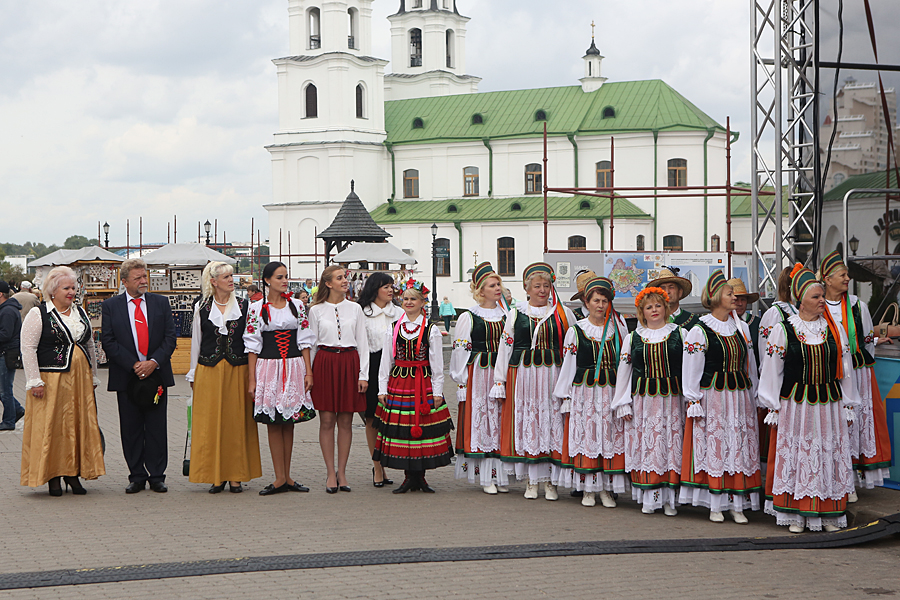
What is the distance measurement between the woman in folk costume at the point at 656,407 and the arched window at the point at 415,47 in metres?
56.7

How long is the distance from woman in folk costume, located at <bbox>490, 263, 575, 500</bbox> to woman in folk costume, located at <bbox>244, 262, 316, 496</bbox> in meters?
1.55

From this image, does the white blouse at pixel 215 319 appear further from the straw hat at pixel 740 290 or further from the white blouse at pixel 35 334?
the straw hat at pixel 740 290

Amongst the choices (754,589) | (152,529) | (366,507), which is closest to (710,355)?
(754,589)

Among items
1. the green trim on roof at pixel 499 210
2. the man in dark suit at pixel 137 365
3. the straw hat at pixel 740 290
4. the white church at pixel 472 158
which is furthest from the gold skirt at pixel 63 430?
the white church at pixel 472 158

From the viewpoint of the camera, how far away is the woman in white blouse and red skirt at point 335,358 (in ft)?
26.3

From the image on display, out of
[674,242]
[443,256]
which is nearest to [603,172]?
[674,242]

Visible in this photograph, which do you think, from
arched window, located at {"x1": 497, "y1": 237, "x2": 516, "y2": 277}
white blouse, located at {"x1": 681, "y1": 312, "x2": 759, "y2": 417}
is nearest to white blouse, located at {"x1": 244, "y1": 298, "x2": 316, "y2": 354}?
white blouse, located at {"x1": 681, "y1": 312, "x2": 759, "y2": 417}

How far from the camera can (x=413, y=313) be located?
8000 millimetres

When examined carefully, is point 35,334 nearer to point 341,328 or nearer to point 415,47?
point 341,328

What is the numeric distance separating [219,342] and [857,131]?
6514mm

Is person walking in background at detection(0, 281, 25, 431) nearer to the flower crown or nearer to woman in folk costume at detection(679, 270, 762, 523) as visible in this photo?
the flower crown

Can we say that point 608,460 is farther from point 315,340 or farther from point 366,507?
point 315,340

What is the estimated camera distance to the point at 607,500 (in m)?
7.58

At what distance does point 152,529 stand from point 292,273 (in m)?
48.3
